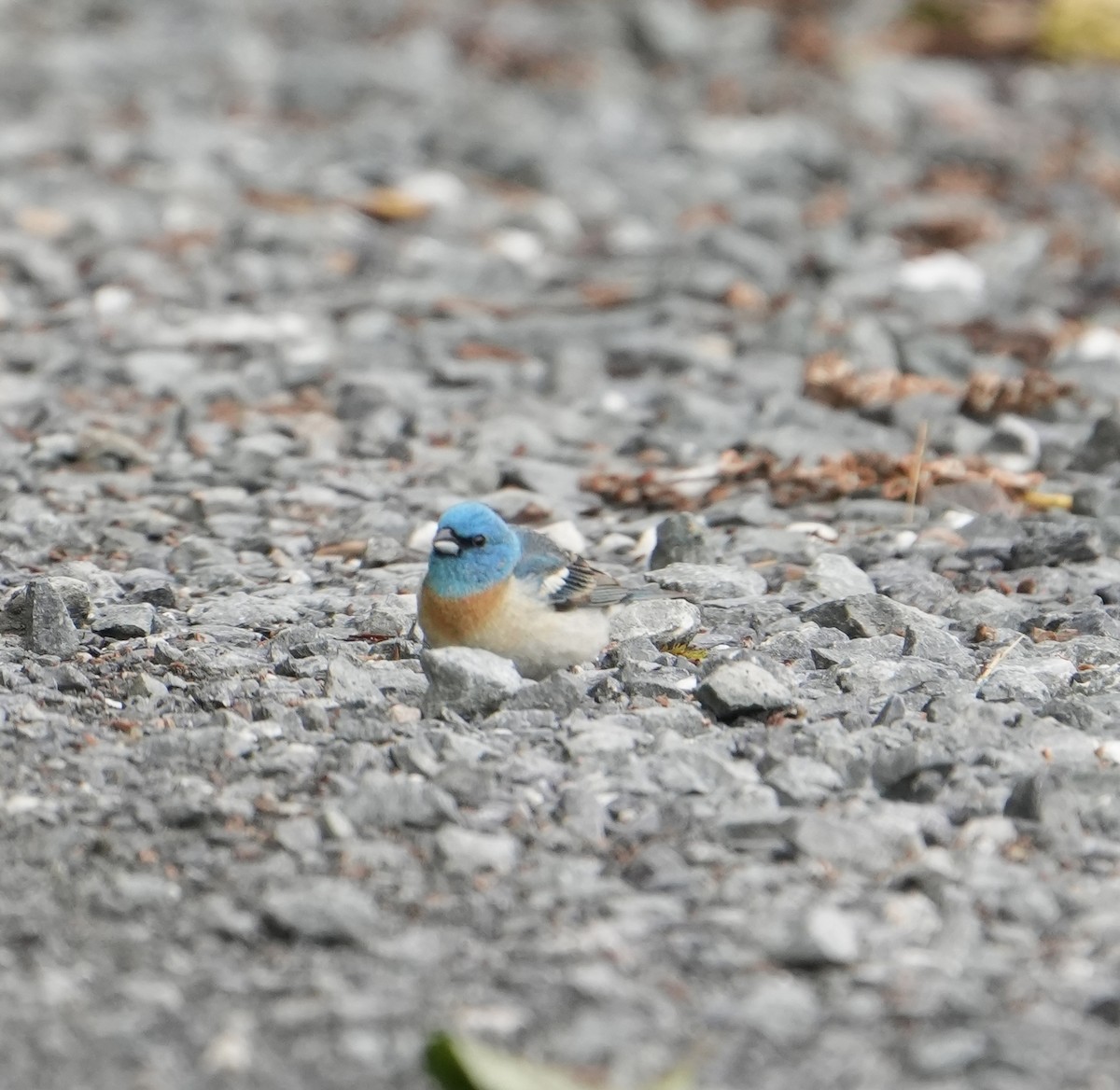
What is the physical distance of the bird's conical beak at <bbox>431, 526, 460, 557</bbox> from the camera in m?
4.93

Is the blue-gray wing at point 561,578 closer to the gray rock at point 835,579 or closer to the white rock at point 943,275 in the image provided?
the gray rock at point 835,579

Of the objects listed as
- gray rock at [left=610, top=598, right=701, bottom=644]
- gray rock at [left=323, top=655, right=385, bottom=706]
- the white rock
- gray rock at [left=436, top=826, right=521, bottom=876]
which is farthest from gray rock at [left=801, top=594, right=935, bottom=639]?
the white rock

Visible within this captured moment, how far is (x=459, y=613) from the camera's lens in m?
4.91

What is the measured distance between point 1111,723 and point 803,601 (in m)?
1.23

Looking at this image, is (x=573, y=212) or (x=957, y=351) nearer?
(x=957, y=351)

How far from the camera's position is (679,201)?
449 inches

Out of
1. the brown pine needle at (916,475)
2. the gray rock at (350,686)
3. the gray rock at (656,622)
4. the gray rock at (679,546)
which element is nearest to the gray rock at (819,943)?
the gray rock at (350,686)

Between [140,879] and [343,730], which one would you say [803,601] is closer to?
[343,730]

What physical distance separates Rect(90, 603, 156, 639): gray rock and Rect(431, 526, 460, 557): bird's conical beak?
2.84 ft

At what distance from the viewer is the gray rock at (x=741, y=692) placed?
4609mm

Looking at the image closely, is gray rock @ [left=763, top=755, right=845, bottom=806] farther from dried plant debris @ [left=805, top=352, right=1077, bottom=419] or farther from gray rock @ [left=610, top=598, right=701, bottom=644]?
dried plant debris @ [left=805, top=352, right=1077, bottom=419]

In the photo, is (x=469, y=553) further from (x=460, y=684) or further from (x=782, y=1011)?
(x=782, y=1011)

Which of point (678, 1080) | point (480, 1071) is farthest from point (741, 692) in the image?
point (480, 1071)

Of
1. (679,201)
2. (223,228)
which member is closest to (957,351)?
(679,201)
